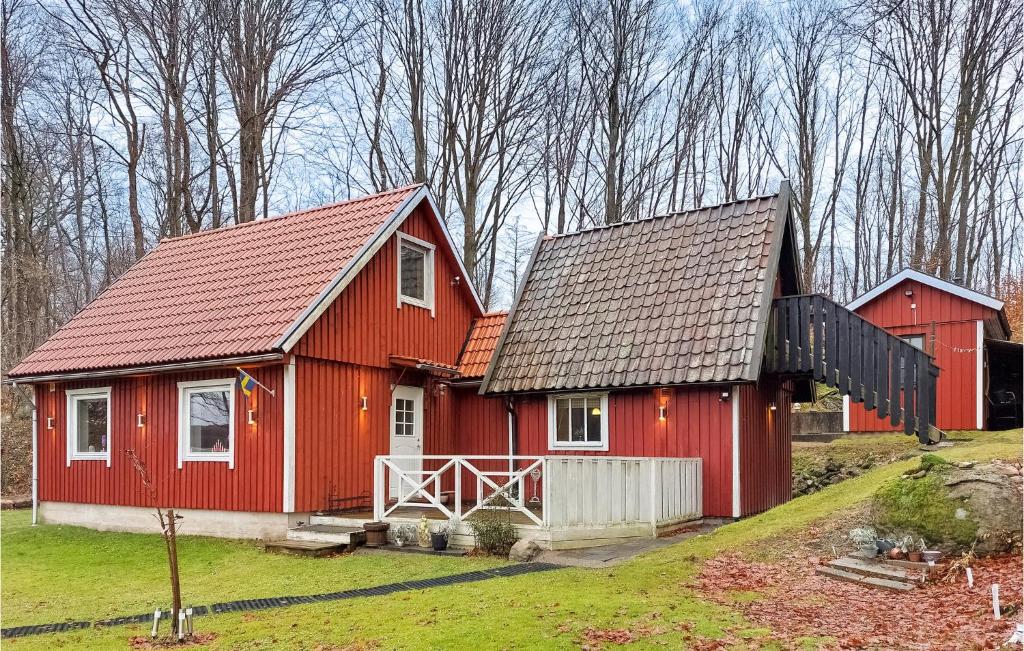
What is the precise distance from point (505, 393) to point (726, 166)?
2047 cm

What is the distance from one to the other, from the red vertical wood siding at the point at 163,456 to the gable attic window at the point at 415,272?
3.61 m

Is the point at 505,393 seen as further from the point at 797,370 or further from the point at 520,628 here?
the point at 520,628

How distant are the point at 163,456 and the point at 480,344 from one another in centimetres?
664

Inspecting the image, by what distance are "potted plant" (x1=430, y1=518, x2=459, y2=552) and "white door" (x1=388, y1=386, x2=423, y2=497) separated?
331 cm

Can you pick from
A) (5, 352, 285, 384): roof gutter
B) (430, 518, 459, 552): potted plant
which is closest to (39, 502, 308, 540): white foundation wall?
(5, 352, 285, 384): roof gutter

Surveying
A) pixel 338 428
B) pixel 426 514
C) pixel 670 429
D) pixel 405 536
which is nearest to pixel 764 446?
pixel 670 429

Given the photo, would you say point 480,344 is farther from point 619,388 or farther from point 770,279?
point 770,279

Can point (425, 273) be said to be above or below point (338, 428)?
above

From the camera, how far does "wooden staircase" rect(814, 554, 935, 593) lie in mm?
8823

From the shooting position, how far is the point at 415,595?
352 inches

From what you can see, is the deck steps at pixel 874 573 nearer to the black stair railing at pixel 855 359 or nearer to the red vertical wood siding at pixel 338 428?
the black stair railing at pixel 855 359

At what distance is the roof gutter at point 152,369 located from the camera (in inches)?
524

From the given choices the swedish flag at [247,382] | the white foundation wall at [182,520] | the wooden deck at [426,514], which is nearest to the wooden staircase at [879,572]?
the wooden deck at [426,514]

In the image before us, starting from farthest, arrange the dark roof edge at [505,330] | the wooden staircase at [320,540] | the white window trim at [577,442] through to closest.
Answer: the dark roof edge at [505,330]
the white window trim at [577,442]
the wooden staircase at [320,540]
